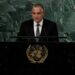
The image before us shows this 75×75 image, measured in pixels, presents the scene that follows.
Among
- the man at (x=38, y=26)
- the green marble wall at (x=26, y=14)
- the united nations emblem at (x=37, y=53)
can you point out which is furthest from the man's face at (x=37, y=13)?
the green marble wall at (x=26, y=14)

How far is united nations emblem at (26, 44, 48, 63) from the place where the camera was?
237 cm

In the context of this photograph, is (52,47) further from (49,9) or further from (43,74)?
(49,9)

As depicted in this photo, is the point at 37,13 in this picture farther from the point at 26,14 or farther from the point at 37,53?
the point at 26,14

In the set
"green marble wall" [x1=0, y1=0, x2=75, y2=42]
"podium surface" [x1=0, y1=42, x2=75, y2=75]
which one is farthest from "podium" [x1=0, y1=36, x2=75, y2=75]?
"green marble wall" [x1=0, y1=0, x2=75, y2=42]

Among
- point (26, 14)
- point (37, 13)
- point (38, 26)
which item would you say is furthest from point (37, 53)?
point (26, 14)

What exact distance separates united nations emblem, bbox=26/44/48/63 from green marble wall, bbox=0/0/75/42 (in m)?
1.85

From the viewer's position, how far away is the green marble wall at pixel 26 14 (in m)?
4.21

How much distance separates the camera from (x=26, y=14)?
13.9ft

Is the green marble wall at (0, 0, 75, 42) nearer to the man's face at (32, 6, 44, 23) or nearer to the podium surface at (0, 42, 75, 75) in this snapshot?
the man's face at (32, 6, 44, 23)

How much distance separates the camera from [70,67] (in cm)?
239

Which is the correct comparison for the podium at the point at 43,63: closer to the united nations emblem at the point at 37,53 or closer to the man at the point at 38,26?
the united nations emblem at the point at 37,53

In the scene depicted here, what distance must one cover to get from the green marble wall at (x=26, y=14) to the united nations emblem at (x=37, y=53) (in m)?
1.85

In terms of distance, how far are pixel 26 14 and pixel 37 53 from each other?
76.2 inches

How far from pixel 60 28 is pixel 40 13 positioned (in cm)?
154
